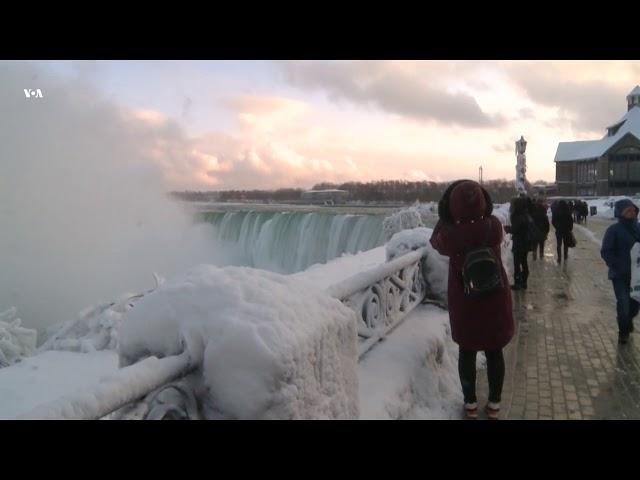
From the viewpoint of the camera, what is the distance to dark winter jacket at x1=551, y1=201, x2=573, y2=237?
11086mm

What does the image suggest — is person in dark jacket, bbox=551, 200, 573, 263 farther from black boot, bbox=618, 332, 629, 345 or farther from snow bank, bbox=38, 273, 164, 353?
snow bank, bbox=38, 273, 164, 353

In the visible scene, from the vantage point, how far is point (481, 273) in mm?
3178

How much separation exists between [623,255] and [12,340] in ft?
39.1

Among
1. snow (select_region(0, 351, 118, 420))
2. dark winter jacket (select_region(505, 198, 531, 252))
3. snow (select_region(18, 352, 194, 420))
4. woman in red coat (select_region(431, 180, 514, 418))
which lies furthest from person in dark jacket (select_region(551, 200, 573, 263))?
snow (select_region(18, 352, 194, 420))

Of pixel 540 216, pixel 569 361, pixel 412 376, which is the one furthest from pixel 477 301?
pixel 540 216

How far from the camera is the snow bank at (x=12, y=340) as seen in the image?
10.6m

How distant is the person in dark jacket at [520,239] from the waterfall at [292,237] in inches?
881

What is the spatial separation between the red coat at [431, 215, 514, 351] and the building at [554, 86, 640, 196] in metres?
64.7

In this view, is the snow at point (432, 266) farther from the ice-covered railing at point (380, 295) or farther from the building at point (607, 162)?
the building at point (607, 162)

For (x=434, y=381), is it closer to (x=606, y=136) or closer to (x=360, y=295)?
(x=360, y=295)

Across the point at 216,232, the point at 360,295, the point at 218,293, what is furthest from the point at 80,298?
the point at 218,293

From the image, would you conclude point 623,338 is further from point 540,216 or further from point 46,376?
point 46,376

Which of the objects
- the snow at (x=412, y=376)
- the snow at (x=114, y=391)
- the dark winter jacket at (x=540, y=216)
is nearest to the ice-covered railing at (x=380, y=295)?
the snow at (x=412, y=376)

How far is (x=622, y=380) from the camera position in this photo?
171 inches
